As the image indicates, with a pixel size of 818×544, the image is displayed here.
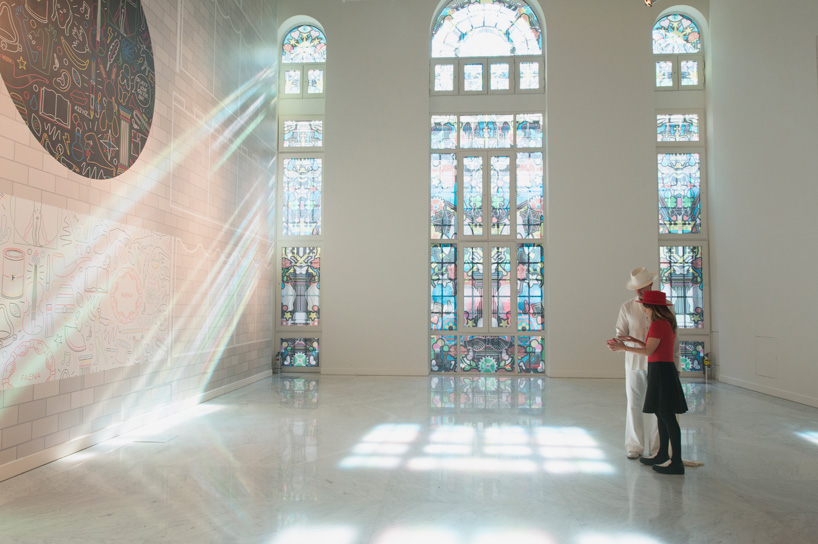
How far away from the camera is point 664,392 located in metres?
3.53

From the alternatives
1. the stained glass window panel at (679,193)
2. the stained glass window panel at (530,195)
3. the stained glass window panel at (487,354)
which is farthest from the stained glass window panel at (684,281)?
the stained glass window panel at (487,354)

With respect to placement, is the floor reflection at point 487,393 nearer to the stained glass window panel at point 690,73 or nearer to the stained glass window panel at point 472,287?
the stained glass window panel at point 472,287

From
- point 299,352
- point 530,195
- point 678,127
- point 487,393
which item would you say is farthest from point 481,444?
point 678,127

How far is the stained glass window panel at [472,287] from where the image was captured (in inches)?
352

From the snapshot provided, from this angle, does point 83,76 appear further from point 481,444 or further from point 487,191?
point 487,191

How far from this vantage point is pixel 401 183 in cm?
892

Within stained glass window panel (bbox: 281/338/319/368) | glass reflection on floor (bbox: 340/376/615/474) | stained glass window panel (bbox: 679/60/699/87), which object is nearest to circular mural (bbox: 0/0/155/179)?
glass reflection on floor (bbox: 340/376/615/474)

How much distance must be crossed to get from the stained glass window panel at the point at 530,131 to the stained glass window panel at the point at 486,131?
0.15 m

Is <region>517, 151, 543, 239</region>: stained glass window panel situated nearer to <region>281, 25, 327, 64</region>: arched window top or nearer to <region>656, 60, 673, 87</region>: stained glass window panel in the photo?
<region>656, 60, 673, 87</region>: stained glass window panel

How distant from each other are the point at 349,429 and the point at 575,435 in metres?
2.04

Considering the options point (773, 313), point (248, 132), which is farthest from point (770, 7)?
point (248, 132)

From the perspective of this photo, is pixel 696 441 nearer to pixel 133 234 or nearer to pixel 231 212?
pixel 133 234

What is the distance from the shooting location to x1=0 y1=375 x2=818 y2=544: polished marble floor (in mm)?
2719

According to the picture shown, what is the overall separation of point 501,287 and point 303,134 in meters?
4.34
